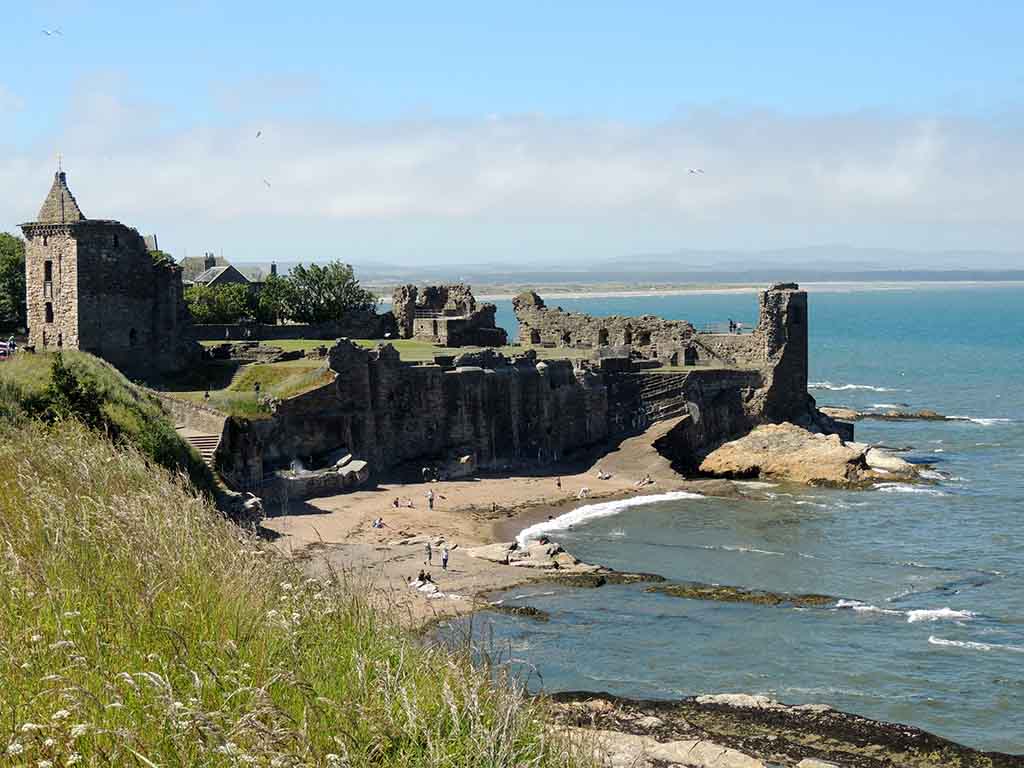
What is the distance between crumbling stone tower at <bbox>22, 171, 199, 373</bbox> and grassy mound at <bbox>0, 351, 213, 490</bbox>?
1550 centimetres

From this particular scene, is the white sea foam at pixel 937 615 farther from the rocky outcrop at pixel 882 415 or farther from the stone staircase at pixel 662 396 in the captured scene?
the rocky outcrop at pixel 882 415

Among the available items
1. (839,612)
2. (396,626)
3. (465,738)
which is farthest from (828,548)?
(465,738)

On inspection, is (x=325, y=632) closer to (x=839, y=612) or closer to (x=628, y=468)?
(x=839, y=612)

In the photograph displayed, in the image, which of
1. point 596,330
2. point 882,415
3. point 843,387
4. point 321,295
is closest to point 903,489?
point 596,330

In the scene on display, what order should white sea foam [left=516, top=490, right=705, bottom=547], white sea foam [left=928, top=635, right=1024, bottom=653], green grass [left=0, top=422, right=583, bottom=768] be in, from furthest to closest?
1. white sea foam [left=516, top=490, right=705, bottom=547]
2. white sea foam [left=928, top=635, right=1024, bottom=653]
3. green grass [left=0, top=422, right=583, bottom=768]

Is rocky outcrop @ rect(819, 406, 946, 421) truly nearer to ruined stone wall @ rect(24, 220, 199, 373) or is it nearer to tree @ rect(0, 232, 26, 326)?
ruined stone wall @ rect(24, 220, 199, 373)

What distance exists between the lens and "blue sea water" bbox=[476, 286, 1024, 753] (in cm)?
2503

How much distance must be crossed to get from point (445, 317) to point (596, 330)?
7.25 m

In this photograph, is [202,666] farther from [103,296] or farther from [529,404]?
[529,404]

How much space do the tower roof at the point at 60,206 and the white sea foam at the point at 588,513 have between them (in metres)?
19.6

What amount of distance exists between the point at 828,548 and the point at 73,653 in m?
31.4

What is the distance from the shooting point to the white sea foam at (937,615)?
30312 mm

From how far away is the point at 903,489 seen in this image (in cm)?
4831

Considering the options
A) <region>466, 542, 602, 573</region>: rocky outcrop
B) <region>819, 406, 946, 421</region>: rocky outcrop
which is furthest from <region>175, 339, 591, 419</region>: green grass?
<region>819, 406, 946, 421</region>: rocky outcrop
